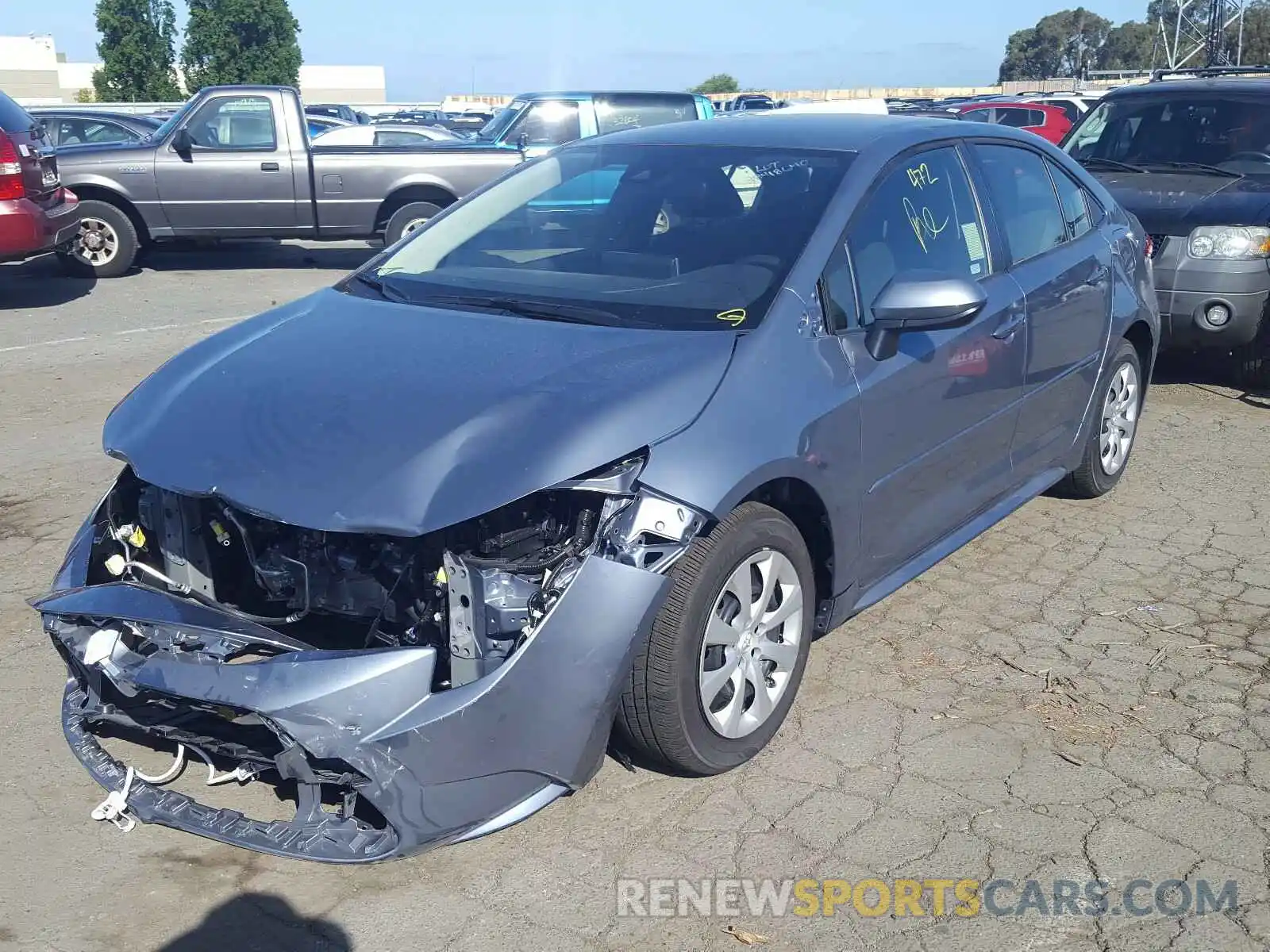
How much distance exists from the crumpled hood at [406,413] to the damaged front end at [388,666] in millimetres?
118

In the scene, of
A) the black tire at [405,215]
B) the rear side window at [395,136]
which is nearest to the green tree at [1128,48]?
the rear side window at [395,136]

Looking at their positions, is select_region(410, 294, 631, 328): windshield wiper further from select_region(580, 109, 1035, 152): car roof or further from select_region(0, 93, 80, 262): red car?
select_region(0, 93, 80, 262): red car

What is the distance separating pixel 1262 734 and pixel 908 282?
1.74 m

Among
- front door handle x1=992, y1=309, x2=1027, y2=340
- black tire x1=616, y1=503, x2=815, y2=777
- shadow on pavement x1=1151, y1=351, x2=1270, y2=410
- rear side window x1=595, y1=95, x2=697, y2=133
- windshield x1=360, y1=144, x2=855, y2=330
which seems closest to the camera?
black tire x1=616, y1=503, x2=815, y2=777

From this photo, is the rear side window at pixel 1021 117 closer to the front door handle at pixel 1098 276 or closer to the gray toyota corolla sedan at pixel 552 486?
the front door handle at pixel 1098 276

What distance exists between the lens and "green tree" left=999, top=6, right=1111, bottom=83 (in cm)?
9319

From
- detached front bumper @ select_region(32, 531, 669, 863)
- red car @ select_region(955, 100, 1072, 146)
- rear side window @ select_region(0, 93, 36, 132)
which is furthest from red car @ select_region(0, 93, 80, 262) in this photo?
red car @ select_region(955, 100, 1072, 146)

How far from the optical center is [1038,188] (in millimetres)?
5055

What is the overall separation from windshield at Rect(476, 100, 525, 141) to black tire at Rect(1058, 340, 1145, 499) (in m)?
9.47

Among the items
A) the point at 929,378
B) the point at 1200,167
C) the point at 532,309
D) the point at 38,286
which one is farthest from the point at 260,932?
the point at 38,286

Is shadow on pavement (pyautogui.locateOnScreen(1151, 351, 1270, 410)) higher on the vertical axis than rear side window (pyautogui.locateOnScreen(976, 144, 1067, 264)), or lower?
lower

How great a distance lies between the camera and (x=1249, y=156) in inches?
321

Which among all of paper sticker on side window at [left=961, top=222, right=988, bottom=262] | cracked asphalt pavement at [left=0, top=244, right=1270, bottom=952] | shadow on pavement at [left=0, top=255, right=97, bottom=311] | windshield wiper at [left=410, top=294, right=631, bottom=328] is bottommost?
cracked asphalt pavement at [left=0, top=244, right=1270, bottom=952]

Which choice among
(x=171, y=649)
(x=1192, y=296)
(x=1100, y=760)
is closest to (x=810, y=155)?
(x=1100, y=760)
